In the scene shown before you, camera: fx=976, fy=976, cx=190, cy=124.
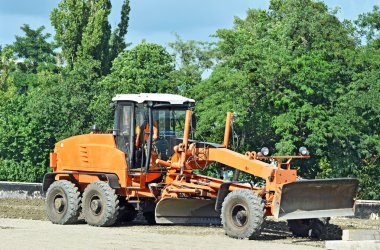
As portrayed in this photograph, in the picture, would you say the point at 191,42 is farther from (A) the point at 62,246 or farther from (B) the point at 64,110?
(A) the point at 62,246

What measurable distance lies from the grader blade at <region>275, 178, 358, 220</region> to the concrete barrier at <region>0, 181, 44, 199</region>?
16765 mm

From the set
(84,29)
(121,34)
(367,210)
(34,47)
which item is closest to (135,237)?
(367,210)

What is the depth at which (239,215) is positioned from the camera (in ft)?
68.5

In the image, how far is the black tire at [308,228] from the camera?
850 inches

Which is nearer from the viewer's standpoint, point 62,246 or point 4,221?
point 62,246

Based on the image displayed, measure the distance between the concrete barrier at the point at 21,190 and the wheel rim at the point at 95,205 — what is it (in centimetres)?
1212

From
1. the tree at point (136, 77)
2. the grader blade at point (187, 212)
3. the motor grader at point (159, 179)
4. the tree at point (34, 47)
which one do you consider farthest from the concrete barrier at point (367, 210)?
the tree at point (34, 47)

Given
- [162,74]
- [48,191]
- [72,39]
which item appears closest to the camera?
[48,191]

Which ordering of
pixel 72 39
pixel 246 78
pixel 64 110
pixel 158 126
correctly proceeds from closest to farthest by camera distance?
pixel 158 126 < pixel 246 78 < pixel 64 110 < pixel 72 39

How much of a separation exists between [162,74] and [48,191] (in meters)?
30.9

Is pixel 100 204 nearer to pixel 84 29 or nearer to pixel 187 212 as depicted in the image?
pixel 187 212

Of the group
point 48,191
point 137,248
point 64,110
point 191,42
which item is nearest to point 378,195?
point 64,110

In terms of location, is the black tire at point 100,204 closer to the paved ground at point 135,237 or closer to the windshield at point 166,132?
the paved ground at point 135,237

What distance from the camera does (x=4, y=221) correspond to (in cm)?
2473
